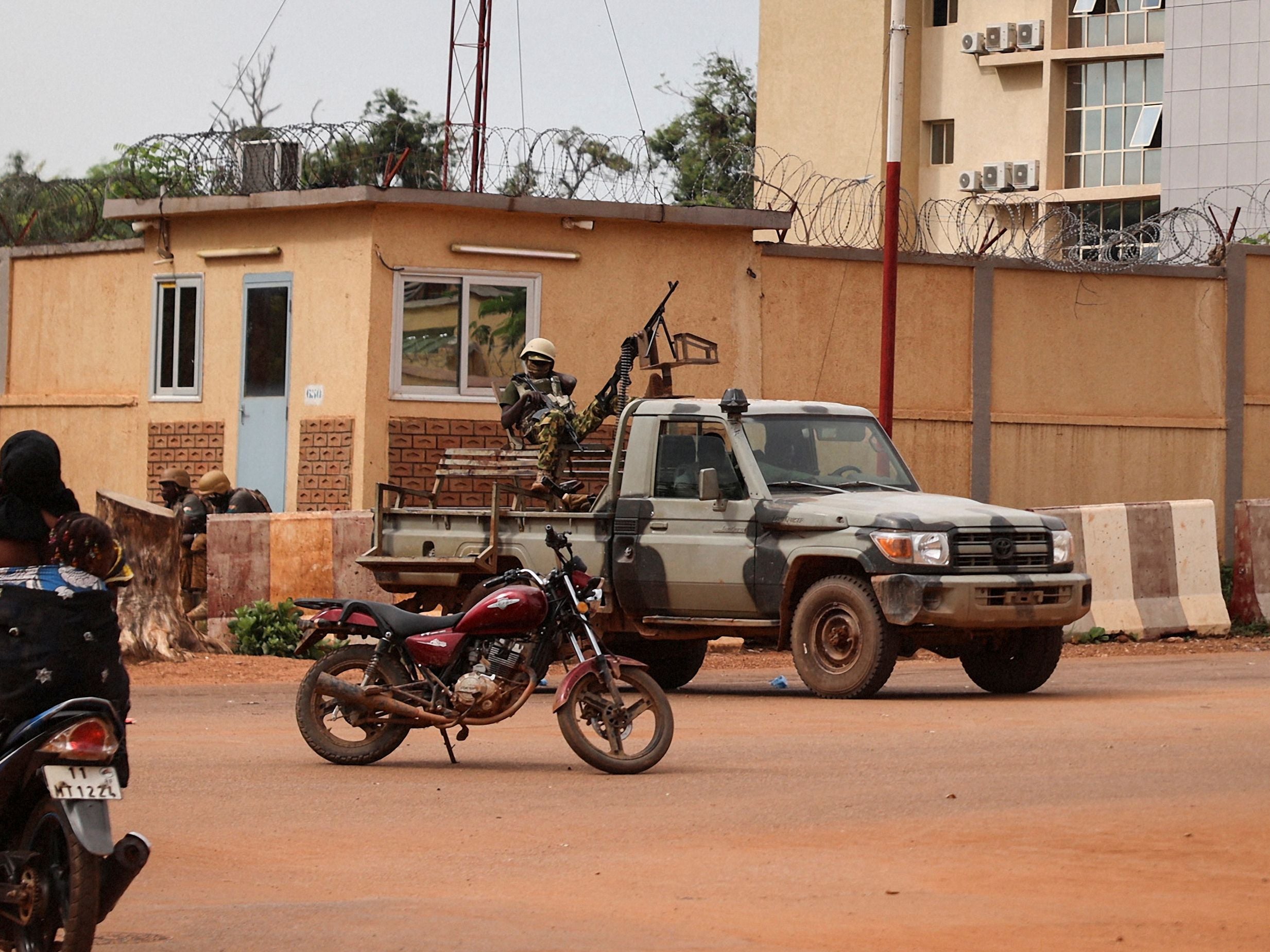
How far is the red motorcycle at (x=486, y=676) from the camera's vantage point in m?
10.0

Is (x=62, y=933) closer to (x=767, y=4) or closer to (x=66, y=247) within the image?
(x=66, y=247)

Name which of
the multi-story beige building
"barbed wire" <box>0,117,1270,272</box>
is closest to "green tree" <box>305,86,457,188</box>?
"barbed wire" <box>0,117,1270,272</box>

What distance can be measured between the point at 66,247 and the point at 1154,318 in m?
12.5

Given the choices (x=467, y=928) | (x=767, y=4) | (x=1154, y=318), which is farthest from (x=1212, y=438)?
(x=767, y=4)

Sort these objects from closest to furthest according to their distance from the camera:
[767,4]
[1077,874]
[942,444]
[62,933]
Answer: [62,933] → [1077,874] → [942,444] → [767,4]

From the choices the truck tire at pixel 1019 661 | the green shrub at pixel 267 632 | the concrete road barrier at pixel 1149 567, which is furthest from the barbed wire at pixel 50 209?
the truck tire at pixel 1019 661

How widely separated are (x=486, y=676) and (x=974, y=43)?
44.7 meters

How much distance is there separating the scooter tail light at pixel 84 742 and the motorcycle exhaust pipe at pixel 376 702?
4550 mm

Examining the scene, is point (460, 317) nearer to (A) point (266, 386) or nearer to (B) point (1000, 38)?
(A) point (266, 386)

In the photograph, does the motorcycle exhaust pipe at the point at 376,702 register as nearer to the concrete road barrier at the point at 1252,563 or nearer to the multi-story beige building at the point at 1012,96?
the concrete road barrier at the point at 1252,563

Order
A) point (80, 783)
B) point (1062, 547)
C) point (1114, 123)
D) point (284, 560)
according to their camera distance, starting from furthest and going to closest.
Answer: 1. point (1114, 123)
2. point (284, 560)
3. point (1062, 547)
4. point (80, 783)

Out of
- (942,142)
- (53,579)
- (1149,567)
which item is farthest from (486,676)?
(942,142)

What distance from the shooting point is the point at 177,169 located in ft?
74.1

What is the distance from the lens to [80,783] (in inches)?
218
